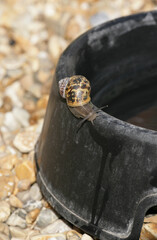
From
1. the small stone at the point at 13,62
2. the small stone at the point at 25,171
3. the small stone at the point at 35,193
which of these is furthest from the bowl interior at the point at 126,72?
the small stone at the point at 13,62

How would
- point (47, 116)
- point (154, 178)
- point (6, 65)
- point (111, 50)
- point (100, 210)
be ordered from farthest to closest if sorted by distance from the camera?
point (6, 65)
point (111, 50)
point (47, 116)
point (100, 210)
point (154, 178)

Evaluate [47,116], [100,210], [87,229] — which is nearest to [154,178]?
[100,210]

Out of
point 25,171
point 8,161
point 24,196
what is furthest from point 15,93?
point 24,196

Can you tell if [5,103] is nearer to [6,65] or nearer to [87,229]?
[6,65]

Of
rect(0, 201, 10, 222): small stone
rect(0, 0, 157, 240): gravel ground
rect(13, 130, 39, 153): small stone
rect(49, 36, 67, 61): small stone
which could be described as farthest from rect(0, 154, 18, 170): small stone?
rect(49, 36, 67, 61): small stone

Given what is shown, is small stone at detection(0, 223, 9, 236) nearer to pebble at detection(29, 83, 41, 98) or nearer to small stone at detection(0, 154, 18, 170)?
small stone at detection(0, 154, 18, 170)

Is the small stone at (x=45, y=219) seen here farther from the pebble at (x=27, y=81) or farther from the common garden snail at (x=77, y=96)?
the pebble at (x=27, y=81)

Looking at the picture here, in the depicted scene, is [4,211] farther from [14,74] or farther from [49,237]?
[14,74]
